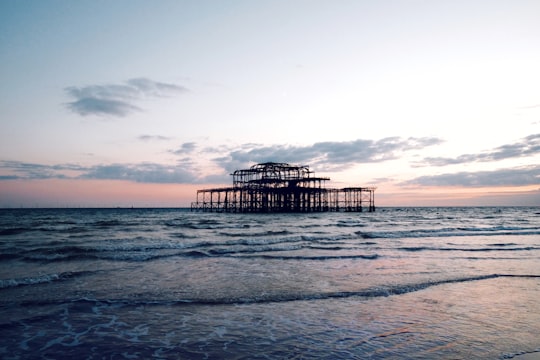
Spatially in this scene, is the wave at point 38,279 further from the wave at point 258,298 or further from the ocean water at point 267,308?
the wave at point 258,298

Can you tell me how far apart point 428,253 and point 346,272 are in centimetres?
702

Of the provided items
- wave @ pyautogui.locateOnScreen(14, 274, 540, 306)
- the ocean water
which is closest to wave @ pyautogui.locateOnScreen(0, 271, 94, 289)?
the ocean water

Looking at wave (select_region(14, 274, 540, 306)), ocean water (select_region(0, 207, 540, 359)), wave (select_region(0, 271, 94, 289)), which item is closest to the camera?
ocean water (select_region(0, 207, 540, 359))

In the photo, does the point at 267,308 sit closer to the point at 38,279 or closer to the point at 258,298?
the point at 258,298

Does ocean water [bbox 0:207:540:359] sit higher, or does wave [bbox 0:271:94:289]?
wave [bbox 0:271:94:289]

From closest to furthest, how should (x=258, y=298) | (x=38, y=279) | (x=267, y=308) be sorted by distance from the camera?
(x=267, y=308) → (x=258, y=298) → (x=38, y=279)

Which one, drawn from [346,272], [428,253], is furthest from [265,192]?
[346,272]

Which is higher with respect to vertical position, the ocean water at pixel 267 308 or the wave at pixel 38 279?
the wave at pixel 38 279

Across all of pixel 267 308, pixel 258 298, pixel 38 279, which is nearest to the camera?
pixel 267 308

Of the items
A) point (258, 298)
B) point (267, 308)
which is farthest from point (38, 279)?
point (267, 308)

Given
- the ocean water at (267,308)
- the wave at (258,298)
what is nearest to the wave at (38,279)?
the ocean water at (267,308)

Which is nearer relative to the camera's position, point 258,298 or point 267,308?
point 267,308

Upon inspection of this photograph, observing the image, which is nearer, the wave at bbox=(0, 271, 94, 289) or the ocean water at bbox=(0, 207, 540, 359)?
the ocean water at bbox=(0, 207, 540, 359)

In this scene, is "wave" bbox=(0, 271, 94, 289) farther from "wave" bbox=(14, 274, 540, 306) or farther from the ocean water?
"wave" bbox=(14, 274, 540, 306)
